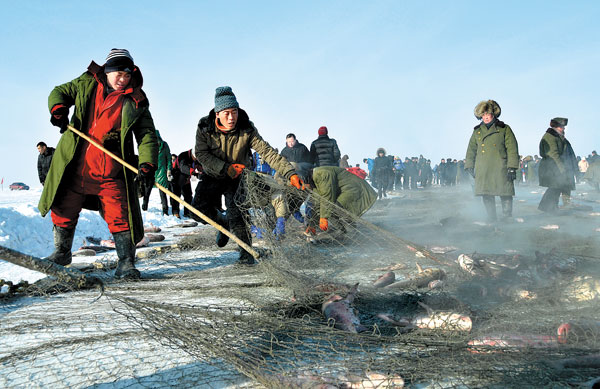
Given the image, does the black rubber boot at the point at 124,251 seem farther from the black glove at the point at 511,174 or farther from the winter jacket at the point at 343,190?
the black glove at the point at 511,174

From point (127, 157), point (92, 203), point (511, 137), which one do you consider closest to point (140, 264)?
point (92, 203)

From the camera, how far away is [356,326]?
7.54 feet

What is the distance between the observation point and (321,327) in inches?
77.1

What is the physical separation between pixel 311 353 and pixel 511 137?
265 inches

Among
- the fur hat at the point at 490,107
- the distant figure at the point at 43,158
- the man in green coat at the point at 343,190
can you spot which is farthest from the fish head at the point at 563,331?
the distant figure at the point at 43,158

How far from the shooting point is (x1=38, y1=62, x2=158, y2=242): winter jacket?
3889mm

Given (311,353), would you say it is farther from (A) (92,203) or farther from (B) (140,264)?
(B) (140,264)

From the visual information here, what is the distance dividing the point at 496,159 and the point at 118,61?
637 cm

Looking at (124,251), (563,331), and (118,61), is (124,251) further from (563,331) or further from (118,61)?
(563,331)

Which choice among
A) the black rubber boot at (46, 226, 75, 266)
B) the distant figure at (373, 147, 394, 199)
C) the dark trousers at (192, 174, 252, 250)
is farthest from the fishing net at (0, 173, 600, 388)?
the distant figure at (373, 147, 394, 199)

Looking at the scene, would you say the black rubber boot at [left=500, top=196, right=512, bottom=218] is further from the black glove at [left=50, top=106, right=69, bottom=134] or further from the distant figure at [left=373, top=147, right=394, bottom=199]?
the distant figure at [left=373, top=147, right=394, bottom=199]

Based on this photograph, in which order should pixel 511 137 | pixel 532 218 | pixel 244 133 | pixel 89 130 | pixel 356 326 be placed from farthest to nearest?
pixel 532 218
pixel 511 137
pixel 244 133
pixel 89 130
pixel 356 326

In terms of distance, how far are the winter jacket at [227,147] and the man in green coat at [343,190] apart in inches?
59.6

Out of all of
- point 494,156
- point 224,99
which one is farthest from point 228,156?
point 494,156
